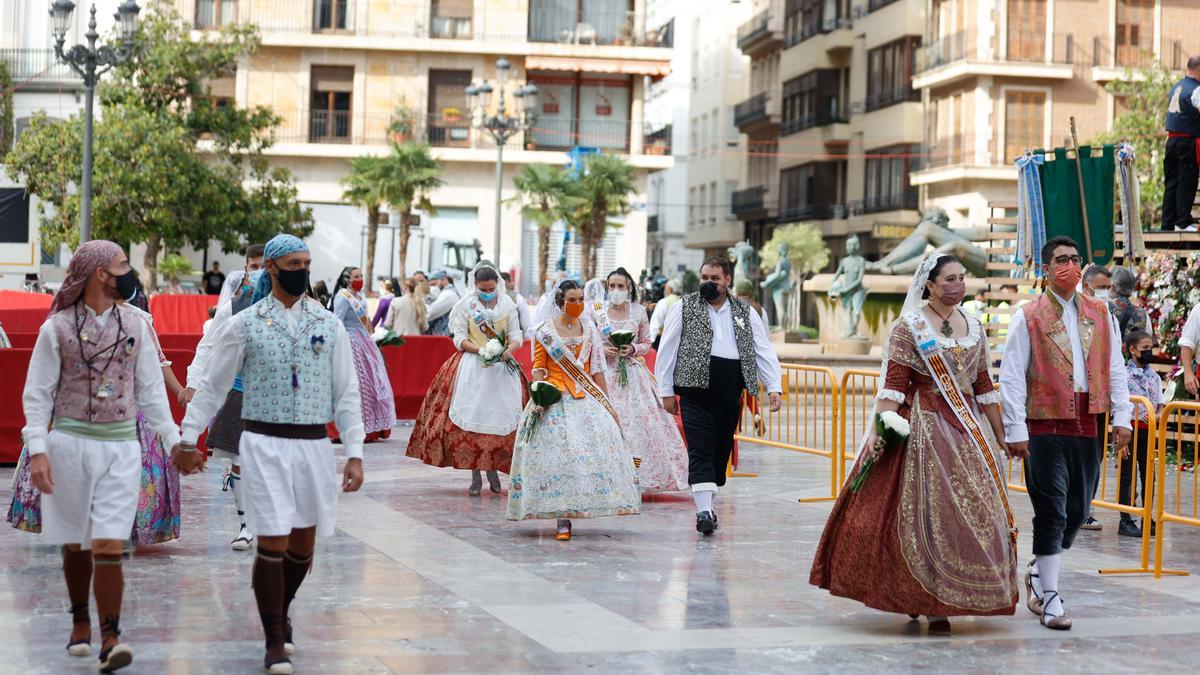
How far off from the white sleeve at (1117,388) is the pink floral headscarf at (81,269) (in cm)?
492

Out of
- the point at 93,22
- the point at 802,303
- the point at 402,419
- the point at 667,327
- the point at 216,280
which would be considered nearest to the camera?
the point at 667,327

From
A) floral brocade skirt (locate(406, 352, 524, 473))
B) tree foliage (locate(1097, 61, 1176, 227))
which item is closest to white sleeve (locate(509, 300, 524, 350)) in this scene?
floral brocade skirt (locate(406, 352, 524, 473))

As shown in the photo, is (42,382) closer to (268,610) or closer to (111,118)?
(268,610)

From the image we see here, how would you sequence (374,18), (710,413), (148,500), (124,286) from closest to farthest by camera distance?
(124,286), (148,500), (710,413), (374,18)

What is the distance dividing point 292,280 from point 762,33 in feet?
204

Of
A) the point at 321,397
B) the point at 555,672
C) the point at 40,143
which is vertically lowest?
the point at 555,672

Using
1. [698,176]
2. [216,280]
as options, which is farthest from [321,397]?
[698,176]

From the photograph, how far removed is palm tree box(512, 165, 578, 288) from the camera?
1884 inches

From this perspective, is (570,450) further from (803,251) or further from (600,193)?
(803,251)

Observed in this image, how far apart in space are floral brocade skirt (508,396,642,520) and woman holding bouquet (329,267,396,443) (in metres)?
5.40

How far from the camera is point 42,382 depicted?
704 cm

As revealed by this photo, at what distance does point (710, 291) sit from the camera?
11344 mm

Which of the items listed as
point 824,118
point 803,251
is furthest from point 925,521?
point 824,118

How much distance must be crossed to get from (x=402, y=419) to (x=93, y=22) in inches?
277
